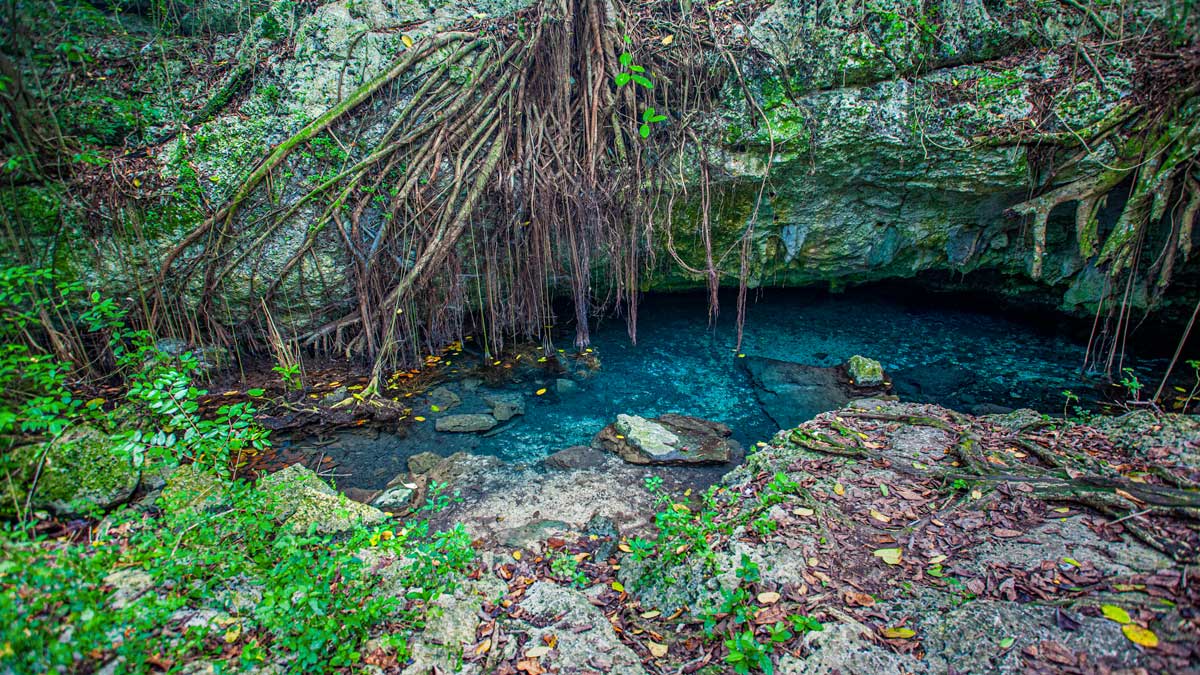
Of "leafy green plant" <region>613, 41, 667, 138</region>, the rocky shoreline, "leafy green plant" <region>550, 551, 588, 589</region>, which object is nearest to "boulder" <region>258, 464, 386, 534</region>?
the rocky shoreline

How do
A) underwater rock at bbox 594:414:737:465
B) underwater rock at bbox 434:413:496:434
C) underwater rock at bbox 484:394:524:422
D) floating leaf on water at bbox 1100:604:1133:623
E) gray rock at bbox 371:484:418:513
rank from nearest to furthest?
1. floating leaf on water at bbox 1100:604:1133:623
2. gray rock at bbox 371:484:418:513
3. underwater rock at bbox 594:414:737:465
4. underwater rock at bbox 434:413:496:434
5. underwater rock at bbox 484:394:524:422

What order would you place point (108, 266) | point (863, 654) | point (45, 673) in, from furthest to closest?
point (108, 266) < point (863, 654) < point (45, 673)

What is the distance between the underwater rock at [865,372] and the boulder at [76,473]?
5631mm

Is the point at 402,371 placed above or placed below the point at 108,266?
below

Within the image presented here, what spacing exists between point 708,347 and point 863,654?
14.0 ft

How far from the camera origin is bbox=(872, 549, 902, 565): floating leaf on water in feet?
8.43

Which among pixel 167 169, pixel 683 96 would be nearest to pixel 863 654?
pixel 683 96

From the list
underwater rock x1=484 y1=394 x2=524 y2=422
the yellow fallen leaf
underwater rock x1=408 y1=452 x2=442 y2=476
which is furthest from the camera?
underwater rock x1=484 y1=394 x2=524 y2=422

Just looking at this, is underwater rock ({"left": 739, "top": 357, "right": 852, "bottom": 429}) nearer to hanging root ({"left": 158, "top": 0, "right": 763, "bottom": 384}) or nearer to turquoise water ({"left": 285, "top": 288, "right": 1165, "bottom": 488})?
turquoise water ({"left": 285, "top": 288, "right": 1165, "bottom": 488})

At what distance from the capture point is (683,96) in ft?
16.7

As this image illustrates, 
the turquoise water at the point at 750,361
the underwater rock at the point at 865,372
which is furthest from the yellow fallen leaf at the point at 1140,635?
the underwater rock at the point at 865,372

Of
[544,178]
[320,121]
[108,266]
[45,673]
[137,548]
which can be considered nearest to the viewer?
[45,673]

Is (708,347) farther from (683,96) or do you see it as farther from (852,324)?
(683,96)

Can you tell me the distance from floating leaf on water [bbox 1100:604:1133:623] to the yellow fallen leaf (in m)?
0.02
